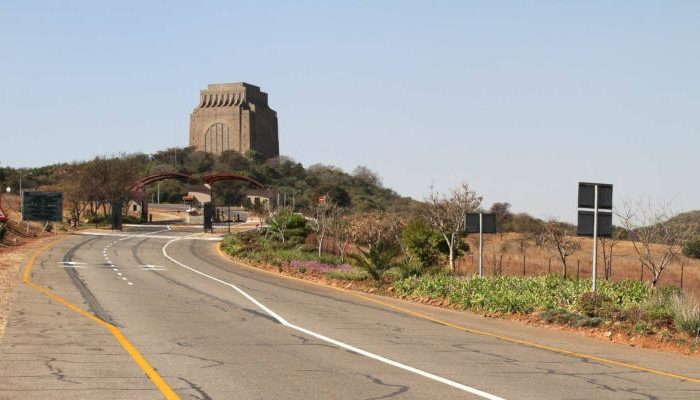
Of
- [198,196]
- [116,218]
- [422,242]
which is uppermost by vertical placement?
[198,196]

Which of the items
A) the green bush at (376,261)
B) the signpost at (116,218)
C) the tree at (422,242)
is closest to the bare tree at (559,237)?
the tree at (422,242)

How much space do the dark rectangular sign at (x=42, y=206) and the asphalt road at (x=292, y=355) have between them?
138 feet

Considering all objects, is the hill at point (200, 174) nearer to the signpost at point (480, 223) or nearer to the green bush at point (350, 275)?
the green bush at point (350, 275)

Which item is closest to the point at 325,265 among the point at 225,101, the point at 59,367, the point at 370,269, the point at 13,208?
the point at 370,269

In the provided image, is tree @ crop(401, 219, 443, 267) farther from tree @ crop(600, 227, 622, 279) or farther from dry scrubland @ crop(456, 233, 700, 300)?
tree @ crop(600, 227, 622, 279)

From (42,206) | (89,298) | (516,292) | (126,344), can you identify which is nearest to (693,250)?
(516,292)

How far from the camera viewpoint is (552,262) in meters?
57.6

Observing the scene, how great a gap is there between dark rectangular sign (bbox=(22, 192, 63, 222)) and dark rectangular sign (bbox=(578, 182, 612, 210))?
179 ft

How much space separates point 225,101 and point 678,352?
596ft

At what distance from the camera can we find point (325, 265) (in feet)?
116

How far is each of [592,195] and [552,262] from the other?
131ft

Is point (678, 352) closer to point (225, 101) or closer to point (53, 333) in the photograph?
Answer: point (53, 333)

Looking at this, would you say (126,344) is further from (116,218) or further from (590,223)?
(116,218)

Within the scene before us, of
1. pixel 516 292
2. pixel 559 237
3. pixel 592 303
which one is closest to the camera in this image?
pixel 592 303
